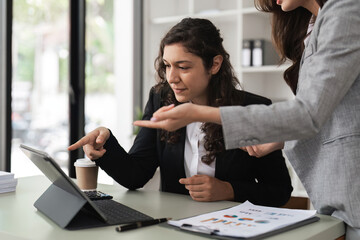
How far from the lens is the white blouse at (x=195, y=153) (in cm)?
191

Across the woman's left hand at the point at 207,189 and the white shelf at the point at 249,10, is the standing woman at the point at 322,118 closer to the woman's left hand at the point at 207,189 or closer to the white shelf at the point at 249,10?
the woman's left hand at the point at 207,189

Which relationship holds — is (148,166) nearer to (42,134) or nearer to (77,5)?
(42,134)

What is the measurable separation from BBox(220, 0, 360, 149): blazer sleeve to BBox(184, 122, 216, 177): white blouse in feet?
2.48

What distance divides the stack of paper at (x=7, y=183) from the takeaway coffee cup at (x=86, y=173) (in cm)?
23

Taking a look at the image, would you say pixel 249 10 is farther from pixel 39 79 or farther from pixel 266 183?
pixel 266 183

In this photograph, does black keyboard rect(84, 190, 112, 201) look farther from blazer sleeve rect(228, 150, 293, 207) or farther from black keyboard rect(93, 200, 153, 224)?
blazer sleeve rect(228, 150, 293, 207)

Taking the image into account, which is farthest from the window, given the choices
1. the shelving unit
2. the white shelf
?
the white shelf

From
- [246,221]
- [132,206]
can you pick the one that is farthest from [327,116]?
[132,206]

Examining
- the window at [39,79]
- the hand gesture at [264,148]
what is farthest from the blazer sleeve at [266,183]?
the window at [39,79]

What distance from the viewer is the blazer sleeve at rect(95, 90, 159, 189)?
1843 millimetres

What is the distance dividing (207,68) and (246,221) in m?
0.82

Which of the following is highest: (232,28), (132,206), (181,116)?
(232,28)

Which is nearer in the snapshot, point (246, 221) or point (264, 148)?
point (246, 221)

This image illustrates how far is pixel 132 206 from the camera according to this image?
1.54m
